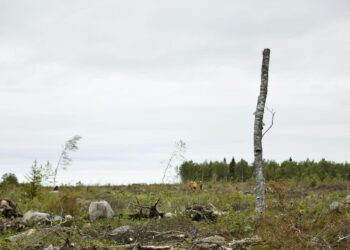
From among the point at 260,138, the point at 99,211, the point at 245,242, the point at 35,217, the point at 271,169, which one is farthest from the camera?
the point at 271,169

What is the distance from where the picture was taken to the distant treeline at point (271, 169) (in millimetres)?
32156

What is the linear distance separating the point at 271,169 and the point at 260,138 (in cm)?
1975

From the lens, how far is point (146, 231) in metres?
10.7

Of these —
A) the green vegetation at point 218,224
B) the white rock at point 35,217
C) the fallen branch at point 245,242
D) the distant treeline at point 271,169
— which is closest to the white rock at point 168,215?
the green vegetation at point 218,224

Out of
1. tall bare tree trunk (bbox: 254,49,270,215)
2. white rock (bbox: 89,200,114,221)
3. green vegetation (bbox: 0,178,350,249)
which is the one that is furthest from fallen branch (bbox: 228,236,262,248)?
white rock (bbox: 89,200,114,221)

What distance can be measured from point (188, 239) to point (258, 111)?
441 centimetres

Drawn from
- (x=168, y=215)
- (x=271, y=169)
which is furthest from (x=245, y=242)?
(x=271, y=169)

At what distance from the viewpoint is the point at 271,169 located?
3191 centimetres

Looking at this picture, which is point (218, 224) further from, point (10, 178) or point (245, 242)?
point (10, 178)

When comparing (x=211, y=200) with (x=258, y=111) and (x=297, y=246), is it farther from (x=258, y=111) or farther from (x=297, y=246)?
(x=297, y=246)

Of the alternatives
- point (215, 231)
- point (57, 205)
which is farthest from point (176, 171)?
point (215, 231)

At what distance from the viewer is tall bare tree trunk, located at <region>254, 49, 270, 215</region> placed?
12.6 meters

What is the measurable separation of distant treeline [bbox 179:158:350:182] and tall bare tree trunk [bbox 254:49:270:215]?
1886 centimetres

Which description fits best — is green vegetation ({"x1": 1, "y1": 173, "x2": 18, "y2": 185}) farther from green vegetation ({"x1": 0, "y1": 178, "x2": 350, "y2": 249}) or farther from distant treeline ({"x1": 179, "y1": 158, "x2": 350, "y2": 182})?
distant treeline ({"x1": 179, "y1": 158, "x2": 350, "y2": 182})
